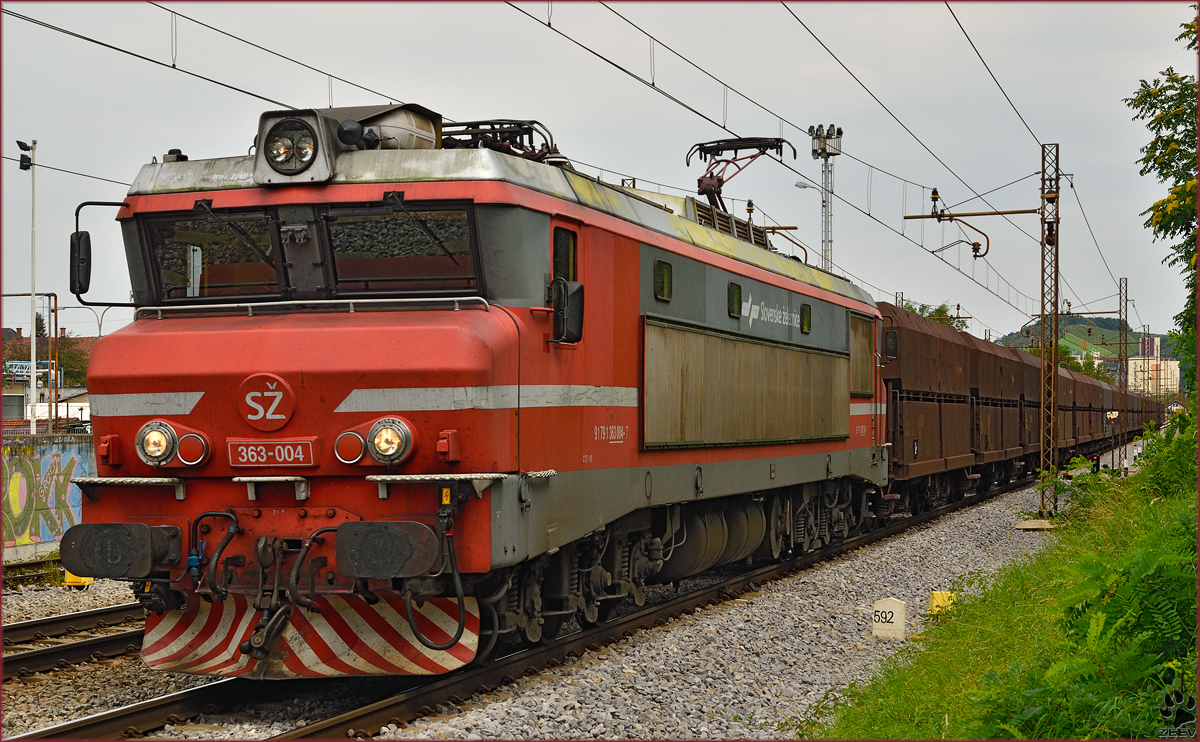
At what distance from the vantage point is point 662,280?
10984 millimetres

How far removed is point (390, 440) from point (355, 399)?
0.39 metres

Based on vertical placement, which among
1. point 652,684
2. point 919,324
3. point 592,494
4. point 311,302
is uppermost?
point 919,324

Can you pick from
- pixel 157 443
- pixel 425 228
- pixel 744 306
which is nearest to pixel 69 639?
pixel 157 443

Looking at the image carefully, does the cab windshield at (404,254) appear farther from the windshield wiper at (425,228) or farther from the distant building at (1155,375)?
the distant building at (1155,375)

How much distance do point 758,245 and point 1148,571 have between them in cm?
805

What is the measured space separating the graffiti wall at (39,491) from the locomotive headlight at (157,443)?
382 inches

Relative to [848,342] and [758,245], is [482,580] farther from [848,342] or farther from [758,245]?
[848,342]

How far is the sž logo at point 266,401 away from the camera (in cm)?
788

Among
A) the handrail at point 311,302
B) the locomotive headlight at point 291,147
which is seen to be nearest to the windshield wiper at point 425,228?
the handrail at point 311,302

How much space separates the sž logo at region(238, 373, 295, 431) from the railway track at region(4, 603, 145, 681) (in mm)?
3160

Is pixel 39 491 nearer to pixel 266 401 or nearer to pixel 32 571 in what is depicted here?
pixel 32 571

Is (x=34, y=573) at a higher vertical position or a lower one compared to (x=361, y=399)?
lower

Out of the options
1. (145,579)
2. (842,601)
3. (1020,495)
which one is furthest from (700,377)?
(1020,495)

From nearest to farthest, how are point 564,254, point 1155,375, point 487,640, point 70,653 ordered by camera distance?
point 487,640, point 564,254, point 70,653, point 1155,375
